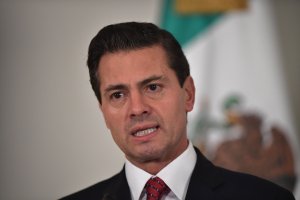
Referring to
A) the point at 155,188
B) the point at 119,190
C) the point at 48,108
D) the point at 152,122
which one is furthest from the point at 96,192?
the point at 48,108

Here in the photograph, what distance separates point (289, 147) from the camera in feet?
9.01

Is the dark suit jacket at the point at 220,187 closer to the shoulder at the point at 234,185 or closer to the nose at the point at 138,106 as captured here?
the shoulder at the point at 234,185

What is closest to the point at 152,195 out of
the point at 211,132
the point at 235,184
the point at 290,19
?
the point at 235,184

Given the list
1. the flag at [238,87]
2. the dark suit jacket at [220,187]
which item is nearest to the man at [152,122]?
the dark suit jacket at [220,187]

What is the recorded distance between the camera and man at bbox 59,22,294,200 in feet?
4.38

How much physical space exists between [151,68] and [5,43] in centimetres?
169

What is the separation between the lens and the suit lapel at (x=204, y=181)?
1.34 meters

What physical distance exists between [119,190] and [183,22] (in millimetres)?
1689

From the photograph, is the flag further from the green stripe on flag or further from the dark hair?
the dark hair

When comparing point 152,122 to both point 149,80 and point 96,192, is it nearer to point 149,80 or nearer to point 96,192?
point 149,80

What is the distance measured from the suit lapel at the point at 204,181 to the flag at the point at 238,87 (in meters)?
1.30

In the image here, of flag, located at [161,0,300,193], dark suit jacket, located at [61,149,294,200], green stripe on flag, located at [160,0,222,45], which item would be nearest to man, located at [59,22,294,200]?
dark suit jacket, located at [61,149,294,200]

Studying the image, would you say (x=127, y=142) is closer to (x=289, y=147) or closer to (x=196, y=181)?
(x=196, y=181)

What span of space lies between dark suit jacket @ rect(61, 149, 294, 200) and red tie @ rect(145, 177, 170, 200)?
7 centimetres
